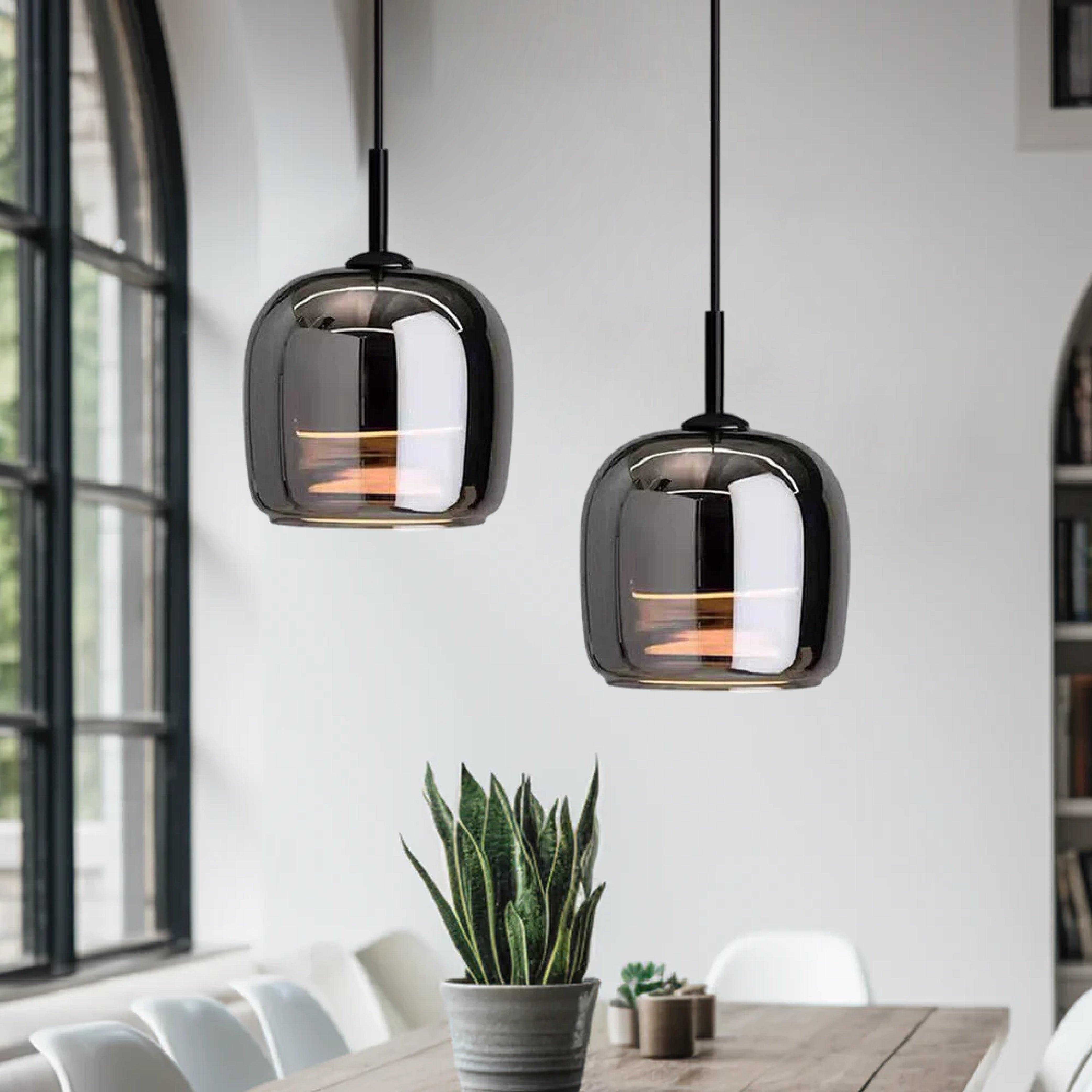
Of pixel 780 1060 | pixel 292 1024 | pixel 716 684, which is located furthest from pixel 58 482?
pixel 716 684

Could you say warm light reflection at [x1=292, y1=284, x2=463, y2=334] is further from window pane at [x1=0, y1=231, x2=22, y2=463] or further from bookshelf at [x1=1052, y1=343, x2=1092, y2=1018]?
bookshelf at [x1=1052, y1=343, x2=1092, y2=1018]

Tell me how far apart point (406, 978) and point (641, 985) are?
147cm

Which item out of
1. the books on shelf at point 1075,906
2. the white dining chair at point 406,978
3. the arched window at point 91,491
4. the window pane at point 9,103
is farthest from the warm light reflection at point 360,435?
the books on shelf at point 1075,906

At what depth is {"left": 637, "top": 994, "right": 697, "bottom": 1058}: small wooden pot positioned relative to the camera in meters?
3.08

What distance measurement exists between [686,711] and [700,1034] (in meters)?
1.45

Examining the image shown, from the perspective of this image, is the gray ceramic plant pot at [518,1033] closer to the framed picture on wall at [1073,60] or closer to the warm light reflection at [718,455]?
the warm light reflection at [718,455]

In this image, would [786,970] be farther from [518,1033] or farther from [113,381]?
[113,381]

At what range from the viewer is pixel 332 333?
6.68ft

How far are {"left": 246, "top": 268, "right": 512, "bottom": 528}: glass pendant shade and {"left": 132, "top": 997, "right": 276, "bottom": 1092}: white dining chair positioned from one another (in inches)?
42.4

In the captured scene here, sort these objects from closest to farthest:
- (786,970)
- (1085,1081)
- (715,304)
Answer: (715,304) < (1085,1081) < (786,970)

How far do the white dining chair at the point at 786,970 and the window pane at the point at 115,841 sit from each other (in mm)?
1490

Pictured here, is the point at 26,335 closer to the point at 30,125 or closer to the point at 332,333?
the point at 30,125

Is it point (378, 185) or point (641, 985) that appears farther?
point (641, 985)

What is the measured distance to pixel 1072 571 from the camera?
459 centimetres
